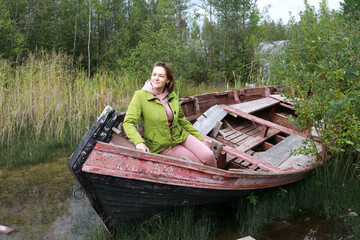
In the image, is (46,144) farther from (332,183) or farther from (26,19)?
(26,19)

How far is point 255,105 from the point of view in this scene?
5.97 meters

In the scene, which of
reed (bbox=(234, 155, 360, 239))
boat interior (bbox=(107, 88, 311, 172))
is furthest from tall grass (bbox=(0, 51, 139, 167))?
reed (bbox=(234, 155, 360, 239))

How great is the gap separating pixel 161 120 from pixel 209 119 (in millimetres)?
2297

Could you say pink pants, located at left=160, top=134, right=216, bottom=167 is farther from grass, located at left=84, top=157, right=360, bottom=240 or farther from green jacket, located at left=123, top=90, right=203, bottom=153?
grass, located at left=84, top=157, right=360, bottom=240

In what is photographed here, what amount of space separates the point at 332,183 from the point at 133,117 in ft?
9.39

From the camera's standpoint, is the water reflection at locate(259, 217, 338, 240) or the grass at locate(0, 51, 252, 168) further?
the grass at locate(0, 51, 252, 168)

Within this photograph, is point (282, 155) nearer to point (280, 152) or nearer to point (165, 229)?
point (280, 152)

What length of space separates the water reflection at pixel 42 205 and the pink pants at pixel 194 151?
131 cm

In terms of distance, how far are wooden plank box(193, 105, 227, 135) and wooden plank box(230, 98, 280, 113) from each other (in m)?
0.41

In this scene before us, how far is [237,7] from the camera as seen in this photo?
591 inches

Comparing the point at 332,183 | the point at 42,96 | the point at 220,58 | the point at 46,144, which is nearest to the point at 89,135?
the point at 332,183

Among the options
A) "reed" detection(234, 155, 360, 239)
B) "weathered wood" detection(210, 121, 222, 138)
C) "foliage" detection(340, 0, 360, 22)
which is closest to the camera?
"reed" detection(234, 155, 360, 239)

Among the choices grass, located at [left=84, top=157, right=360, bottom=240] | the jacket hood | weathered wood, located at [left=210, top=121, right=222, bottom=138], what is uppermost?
the jacket hood

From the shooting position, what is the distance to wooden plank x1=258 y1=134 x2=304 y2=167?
4125mm
